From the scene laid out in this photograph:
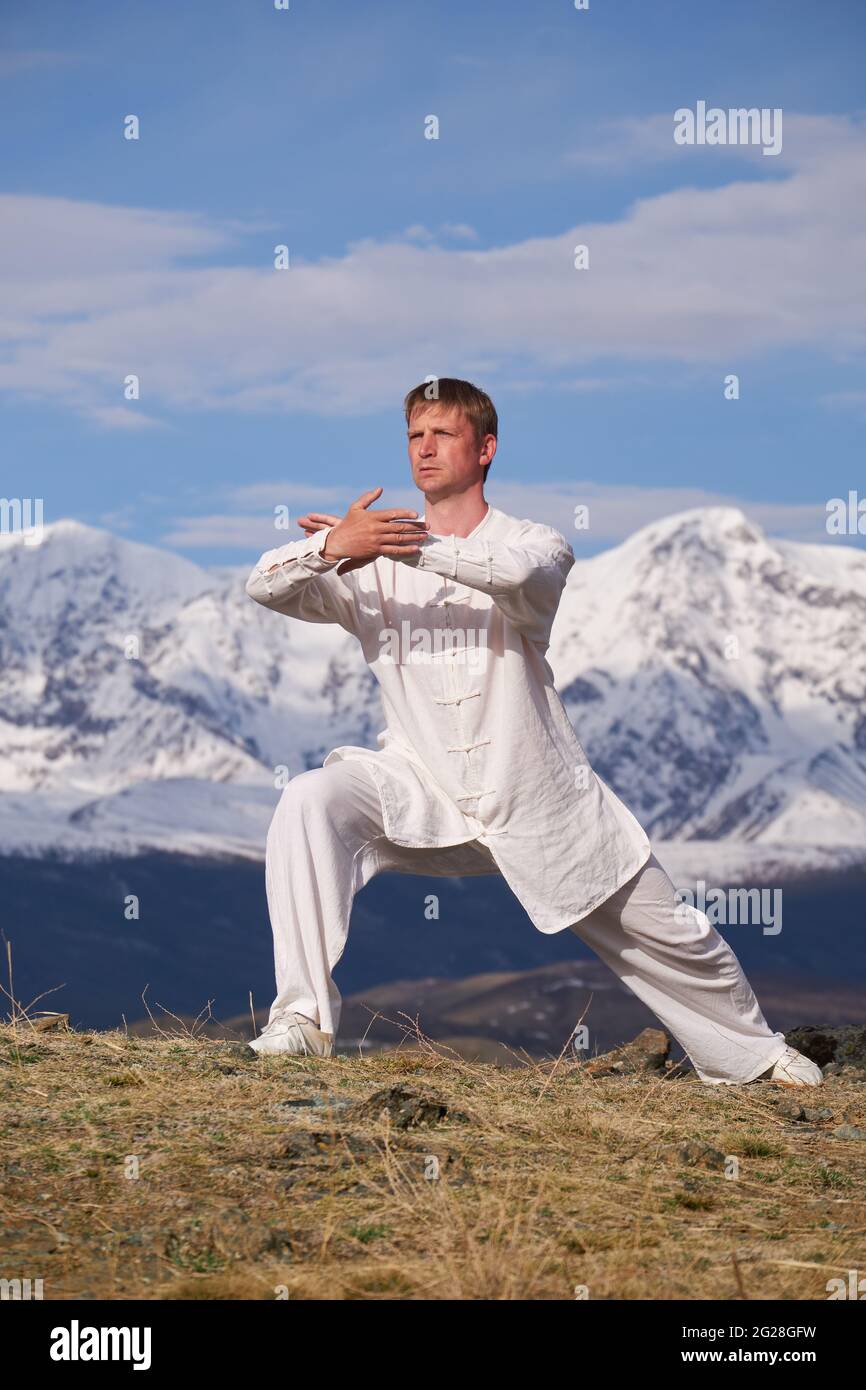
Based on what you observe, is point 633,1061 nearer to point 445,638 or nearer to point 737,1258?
point 445,638

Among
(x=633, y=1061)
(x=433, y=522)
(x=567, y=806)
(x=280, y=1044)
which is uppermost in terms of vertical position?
(x=433, y=522)

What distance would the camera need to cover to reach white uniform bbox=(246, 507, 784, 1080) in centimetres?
728

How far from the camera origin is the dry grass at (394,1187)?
14.1ft

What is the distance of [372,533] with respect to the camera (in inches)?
270

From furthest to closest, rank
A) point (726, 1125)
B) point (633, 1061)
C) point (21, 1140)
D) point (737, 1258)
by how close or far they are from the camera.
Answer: point (633, 1061)
point (726, 1125)
point (21, 1140)
point (737, 1258)

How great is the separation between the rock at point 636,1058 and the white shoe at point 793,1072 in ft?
2.75

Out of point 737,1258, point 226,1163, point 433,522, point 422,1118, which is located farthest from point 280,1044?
point 737,1258

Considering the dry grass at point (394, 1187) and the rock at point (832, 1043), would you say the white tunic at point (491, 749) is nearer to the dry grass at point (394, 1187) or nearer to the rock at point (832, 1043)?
the dry grass at point (394, 1187)

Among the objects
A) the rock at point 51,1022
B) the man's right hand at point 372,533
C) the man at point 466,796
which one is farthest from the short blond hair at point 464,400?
the rock at point 51,1022

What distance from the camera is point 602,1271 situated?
429 cm

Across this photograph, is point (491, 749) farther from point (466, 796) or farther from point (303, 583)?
point (303, 583)

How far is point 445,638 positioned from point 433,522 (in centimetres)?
54
